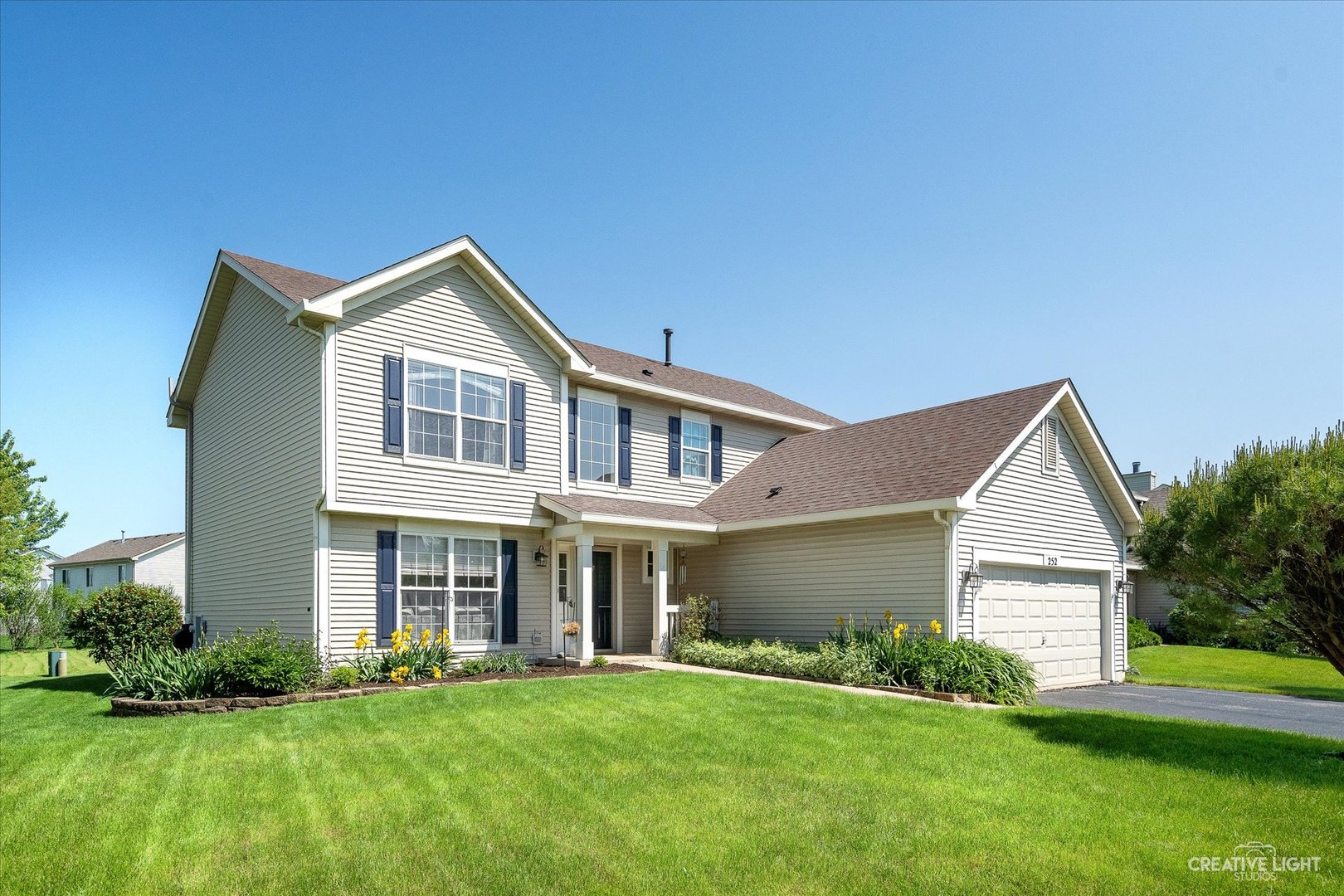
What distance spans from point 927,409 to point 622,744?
12.7 m

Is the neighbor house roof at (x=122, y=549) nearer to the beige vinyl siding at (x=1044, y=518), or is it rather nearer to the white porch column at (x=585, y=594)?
→ the white porch column at (x=585, y=594)

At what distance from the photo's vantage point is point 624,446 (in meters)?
18.8

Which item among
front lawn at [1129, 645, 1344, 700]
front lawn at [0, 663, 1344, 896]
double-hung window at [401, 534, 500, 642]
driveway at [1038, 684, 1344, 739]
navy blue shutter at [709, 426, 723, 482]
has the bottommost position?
front lawn at [1129, 645, 1344, 700]

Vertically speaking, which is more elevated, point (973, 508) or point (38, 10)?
point (38, 10)

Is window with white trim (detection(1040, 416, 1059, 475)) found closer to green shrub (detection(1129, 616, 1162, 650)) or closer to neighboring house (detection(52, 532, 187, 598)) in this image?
green shrub (detection(1129, 616, 1162, 650))

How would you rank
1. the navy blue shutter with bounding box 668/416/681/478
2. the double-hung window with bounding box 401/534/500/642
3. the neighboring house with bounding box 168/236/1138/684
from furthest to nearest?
the navy blue shutter with bounding box 668/416/681/478, the double-hung window with bounding box 401/534/500/642, the neighboring house with bounding box 168/236/1138/684

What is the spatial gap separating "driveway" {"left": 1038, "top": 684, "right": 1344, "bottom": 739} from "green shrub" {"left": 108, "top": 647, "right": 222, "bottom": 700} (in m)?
12.0

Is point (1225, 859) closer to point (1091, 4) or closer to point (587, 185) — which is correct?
point (1091, 4)

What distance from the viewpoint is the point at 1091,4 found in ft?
42.2

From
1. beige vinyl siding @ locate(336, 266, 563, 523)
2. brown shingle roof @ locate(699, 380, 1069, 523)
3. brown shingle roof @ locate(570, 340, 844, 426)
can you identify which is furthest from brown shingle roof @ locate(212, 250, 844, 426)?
brown shingle roof @ locate(699, 380, 1069, 523)

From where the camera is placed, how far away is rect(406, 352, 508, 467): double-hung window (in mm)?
14969

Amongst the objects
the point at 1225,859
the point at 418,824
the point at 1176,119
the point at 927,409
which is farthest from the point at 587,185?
the point at 1225,859

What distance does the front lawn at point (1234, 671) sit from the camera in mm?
18839

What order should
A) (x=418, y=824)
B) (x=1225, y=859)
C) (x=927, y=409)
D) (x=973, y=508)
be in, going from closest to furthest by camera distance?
(x=1225, y=859), (x=418, y=824), (x=973, y=508), (x=927, y=409)
